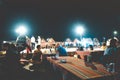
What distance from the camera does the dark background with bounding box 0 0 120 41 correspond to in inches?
732

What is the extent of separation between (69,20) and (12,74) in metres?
19.1

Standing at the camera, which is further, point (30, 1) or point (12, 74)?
point (30, 1)

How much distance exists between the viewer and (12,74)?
4.34m

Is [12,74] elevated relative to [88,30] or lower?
lower

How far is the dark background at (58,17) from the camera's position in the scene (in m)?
18.6

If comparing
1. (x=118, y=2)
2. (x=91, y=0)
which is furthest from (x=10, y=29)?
(x=118, y=2)

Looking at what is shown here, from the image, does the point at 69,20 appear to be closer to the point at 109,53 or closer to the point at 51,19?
the point at 51,19

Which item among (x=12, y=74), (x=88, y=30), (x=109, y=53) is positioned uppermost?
(x=88, y=30)

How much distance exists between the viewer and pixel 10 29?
20.2 meters

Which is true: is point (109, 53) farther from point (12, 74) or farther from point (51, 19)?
point (51, 19)

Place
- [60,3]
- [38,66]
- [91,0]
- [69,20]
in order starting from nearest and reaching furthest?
[38,66], [91,0], [60,3], [69,20]

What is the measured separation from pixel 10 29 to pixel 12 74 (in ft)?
54.1

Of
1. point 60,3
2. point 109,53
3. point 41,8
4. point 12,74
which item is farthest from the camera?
point 41,8

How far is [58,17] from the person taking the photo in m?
22.3
